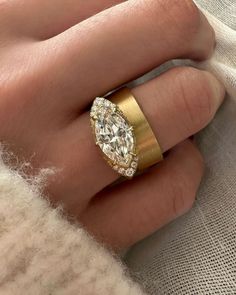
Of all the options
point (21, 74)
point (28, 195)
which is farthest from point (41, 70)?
point (28, 195)

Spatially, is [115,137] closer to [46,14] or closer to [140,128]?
[140,128]

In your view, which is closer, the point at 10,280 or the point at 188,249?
the point at 10,280

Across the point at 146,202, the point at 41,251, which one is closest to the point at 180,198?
the point at 146,202

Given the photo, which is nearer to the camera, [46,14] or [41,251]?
[41,251]

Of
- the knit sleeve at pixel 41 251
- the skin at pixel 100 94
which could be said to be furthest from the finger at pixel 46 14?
the knit sleeve at pixel 41 251

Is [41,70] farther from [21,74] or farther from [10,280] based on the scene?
[10,280]
